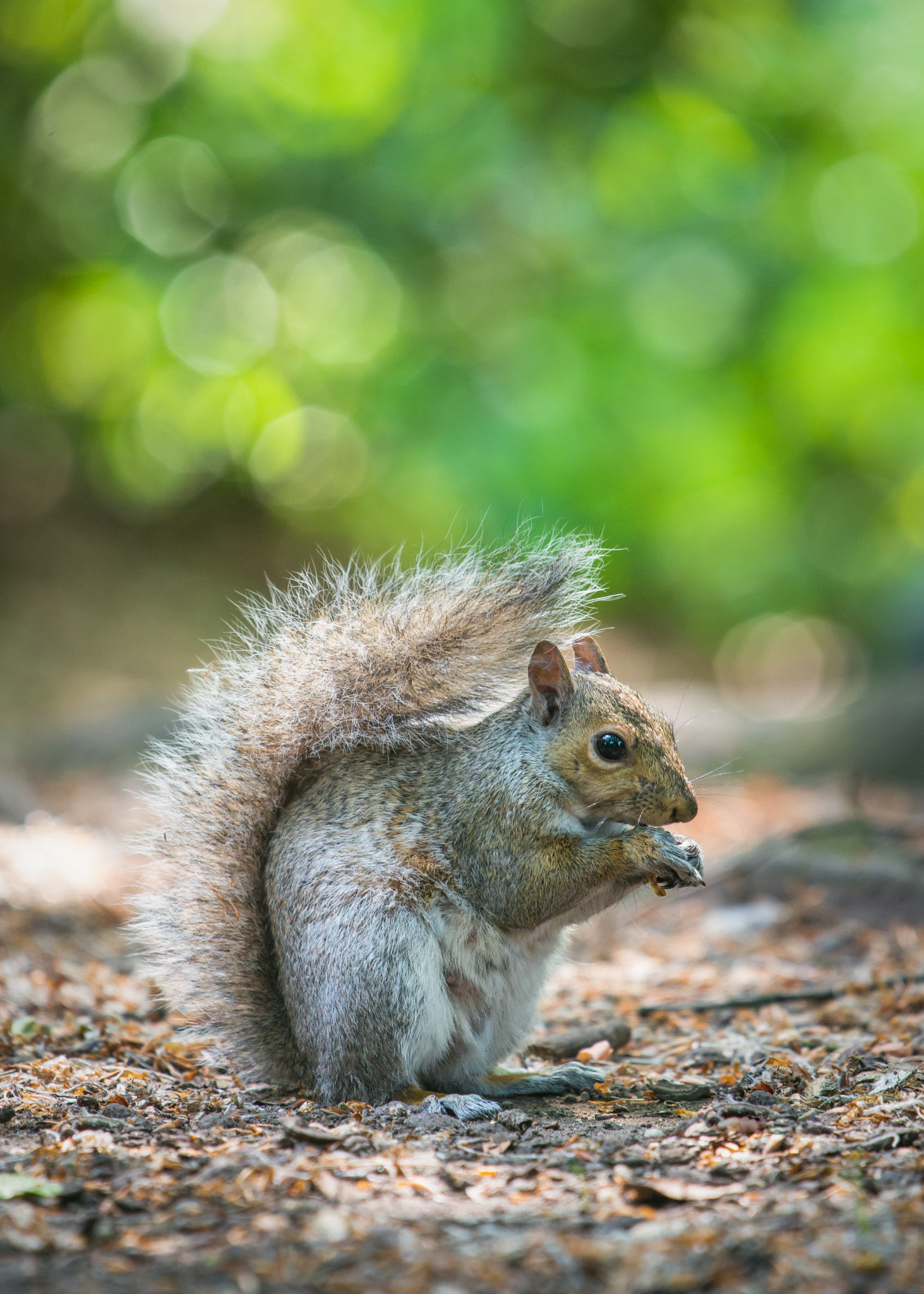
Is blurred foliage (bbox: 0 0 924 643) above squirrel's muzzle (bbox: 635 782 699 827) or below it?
above

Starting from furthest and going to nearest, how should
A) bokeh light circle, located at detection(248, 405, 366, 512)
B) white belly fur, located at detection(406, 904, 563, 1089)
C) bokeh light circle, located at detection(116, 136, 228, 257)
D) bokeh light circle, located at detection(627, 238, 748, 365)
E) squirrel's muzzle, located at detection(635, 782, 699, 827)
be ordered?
bokeh light circle, located at detection(627, 238, 748, 365) → bokeh light circle, located at detection(116, 136, 228, 257) → bokeh light circle, located at detection(248, 405, 366, 512) → squirrel's muzzle, located at detection(635, 782, 699, 827) → white belly fur, located at detection(406, 904, 563, 1089)

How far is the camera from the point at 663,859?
2.62 metres

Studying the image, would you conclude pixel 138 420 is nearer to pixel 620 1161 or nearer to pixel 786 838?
pixel 786 838

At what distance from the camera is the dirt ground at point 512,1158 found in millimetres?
1574

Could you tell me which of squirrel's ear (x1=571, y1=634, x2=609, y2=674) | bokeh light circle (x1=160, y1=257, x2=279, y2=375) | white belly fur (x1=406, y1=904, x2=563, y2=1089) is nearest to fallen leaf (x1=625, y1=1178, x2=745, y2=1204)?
white belly fur (x1=406, y1=904, x2=563, y2=1089)

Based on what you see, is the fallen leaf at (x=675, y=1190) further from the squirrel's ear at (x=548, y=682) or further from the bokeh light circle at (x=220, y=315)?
the bokeh light circle at (x=220, y=315)

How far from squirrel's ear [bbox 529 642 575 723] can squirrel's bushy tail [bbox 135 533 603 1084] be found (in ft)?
0.41

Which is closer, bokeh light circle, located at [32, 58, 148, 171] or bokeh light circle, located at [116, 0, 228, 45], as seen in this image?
bokeh light circle, located at [116, 0, 228, 45]

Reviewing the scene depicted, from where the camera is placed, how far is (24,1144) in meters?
2.17

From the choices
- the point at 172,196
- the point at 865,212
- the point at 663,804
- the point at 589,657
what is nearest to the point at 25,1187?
the point at 663,804

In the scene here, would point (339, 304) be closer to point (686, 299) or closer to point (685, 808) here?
point (686, 299)

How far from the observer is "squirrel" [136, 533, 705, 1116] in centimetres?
257

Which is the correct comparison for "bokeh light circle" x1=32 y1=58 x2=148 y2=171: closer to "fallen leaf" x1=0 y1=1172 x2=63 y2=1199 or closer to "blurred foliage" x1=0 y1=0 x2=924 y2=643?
"blurred foliage" x1=0 y1=0 x2=924 y2=643

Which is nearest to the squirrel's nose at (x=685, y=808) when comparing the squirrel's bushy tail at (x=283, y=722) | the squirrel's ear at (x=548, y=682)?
the squirrel's ear at (x=548, y=682)
